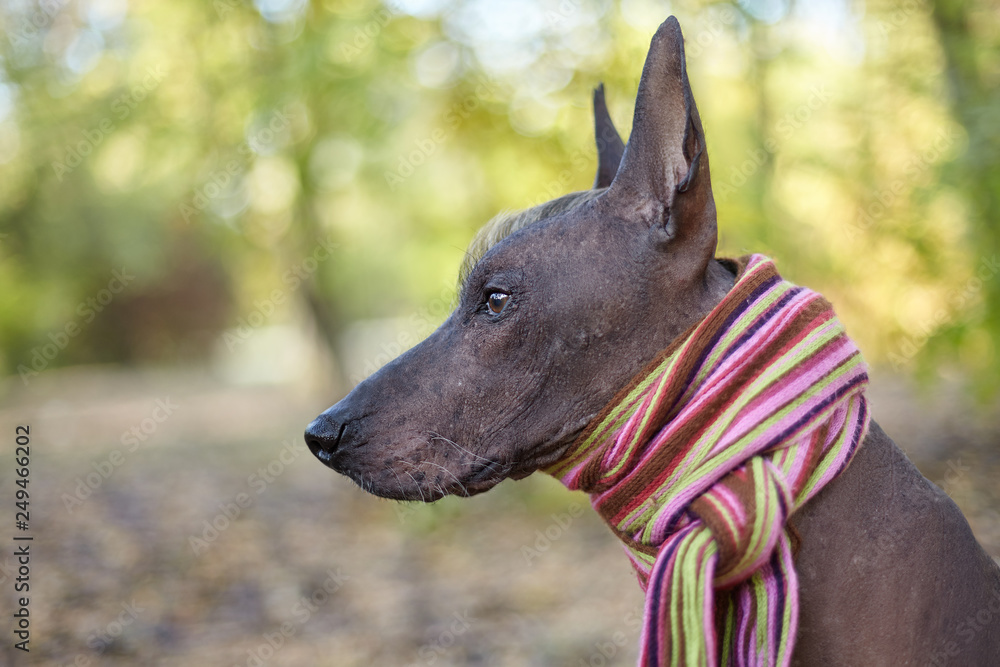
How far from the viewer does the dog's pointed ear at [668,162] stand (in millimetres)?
1711

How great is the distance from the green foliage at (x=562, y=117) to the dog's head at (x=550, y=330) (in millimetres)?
3051

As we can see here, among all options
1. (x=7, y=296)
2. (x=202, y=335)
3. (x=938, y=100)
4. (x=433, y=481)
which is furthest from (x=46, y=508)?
(x=202, y=335)

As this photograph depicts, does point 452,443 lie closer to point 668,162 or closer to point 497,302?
point 497,302

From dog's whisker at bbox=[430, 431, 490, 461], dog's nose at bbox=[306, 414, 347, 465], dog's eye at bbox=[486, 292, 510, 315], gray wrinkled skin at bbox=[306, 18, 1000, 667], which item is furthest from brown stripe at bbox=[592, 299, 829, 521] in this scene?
dog's nose at bbox=[306, 414, 347, 465]

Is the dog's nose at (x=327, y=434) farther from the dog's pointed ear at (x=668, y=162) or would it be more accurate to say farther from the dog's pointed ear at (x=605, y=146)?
the dog's pointed ear at (x=605, y=146)

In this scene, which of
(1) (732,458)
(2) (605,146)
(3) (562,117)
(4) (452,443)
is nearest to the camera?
(1) (732,458)

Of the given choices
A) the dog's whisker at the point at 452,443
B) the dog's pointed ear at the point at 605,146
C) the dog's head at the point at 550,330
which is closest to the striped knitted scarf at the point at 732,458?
the dog's head at the point at 550,330

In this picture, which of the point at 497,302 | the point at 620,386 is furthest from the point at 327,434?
the point at 620,386

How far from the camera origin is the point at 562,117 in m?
6.12

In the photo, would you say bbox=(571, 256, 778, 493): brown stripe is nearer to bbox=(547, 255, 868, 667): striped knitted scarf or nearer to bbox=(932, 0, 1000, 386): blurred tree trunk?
bbox=(547, 255, 868, 667): striped knitted scarf

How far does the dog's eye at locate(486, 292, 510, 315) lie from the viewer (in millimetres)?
1925

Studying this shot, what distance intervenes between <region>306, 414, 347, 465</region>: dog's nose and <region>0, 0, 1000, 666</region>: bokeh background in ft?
10.1

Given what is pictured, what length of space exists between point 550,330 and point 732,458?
0.53 meters

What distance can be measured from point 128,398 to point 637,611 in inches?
596
